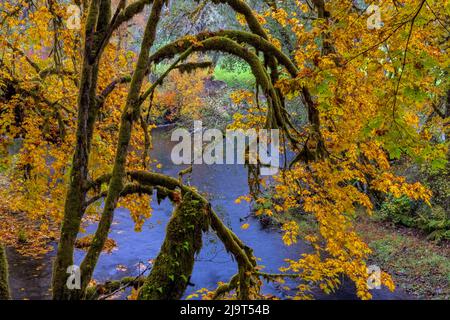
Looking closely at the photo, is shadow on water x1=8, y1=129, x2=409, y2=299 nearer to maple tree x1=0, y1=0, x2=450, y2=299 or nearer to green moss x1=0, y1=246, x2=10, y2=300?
maple tree x1=0, y1=0, x2=450, y2=299

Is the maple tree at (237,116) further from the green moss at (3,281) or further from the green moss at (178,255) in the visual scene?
the green moss at (3,281)

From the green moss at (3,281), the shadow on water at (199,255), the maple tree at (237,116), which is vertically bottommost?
the shadow on water at (199,255)

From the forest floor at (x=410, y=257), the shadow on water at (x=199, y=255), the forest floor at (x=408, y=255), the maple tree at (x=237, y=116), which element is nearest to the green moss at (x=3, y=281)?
the maple tree at (x=237, y=116)

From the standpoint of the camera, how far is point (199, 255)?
14.7 m

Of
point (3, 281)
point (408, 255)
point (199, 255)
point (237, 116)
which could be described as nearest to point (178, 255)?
point (3, 281)

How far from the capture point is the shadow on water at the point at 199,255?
12.6 m

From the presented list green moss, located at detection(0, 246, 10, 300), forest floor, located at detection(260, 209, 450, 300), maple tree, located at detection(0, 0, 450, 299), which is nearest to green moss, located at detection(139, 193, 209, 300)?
maple tree, located at detection(0, 0, 450, 299)

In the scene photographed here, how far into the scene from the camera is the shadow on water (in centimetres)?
1256

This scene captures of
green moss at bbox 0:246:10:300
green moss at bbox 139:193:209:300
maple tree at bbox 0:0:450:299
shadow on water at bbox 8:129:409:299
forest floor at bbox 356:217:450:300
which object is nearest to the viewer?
green moss at bbox 139:193:209:300

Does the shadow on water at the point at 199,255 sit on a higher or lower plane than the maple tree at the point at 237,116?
lower
